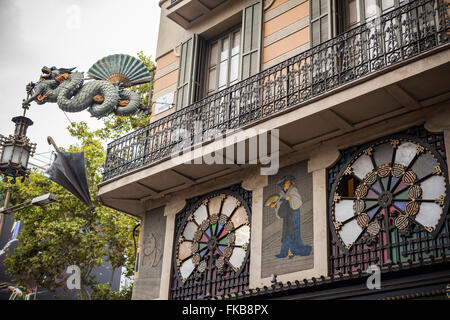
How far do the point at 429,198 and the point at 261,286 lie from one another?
3.09 meters

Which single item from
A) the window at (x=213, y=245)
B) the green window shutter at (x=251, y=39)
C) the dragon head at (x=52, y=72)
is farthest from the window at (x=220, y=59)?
the dragon head at (x=52, y=72)

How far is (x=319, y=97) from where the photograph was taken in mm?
9625

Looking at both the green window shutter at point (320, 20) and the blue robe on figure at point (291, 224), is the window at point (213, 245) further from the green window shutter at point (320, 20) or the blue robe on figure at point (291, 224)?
the green window shutter at point (320, 20)

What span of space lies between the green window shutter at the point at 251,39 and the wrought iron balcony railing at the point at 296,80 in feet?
2.06

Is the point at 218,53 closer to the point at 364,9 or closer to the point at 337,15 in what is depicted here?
the point at 337,15

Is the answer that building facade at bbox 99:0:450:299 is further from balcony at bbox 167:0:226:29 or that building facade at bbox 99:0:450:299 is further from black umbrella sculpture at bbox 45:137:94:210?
black umbrella sculpture at bbox 45:137:94:210

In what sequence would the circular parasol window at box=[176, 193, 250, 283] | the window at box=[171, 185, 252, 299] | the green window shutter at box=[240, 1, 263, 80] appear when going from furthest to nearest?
the green window shutter at box=[240, 1, 263, 80], the circular parasol window at box=[176, 193, 250, 283], the window at box=[171, 185, 252, 299]

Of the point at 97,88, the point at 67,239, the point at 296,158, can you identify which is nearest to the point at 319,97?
the point at 296,158

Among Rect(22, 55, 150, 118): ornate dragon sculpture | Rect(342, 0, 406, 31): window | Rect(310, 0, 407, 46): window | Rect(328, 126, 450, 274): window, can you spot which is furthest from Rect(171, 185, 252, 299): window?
Rect(22, 55, 150, 118): ornate dragon sculpture

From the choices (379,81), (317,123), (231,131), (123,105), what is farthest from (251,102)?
(123,105)

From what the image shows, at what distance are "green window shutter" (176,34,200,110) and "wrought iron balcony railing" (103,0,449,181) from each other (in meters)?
0.76

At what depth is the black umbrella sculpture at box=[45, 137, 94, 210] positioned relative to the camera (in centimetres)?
1362

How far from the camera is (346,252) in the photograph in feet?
30.0

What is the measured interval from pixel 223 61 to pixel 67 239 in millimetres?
8928
